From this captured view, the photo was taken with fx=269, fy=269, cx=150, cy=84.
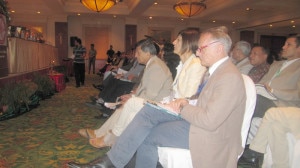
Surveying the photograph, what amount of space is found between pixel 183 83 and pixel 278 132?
0.89m

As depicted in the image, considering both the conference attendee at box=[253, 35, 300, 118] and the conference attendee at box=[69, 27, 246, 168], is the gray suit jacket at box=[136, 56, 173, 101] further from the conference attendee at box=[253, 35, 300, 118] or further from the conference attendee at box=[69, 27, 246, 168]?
the conference attendee at box=[253, 35, 300, 118]

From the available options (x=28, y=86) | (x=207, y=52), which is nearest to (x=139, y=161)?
(x=207, y=52)

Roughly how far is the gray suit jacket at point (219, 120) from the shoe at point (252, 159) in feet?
3.01

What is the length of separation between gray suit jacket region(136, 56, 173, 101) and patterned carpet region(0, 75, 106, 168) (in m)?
0.82

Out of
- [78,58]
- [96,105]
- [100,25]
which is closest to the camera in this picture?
[96,105]

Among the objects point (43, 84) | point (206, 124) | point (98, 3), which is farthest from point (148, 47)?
point (98, 3)

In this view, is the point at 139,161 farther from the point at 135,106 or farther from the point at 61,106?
the point at 61,106

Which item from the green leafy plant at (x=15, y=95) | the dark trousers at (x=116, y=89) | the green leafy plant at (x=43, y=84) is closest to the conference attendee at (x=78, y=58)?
the green leafy plant at (x=43, y=84)

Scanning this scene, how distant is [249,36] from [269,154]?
48.8ft

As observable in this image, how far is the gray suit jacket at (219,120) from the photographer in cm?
149

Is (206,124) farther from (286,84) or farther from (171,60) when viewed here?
(171,60)

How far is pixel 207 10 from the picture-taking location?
462 inches

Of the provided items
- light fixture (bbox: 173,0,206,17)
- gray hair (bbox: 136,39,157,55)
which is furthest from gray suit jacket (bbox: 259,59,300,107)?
light fixture (bbox: 173,0,206,17)

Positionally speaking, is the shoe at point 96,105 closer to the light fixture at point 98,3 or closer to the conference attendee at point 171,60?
the conference attendee at point 171,60
